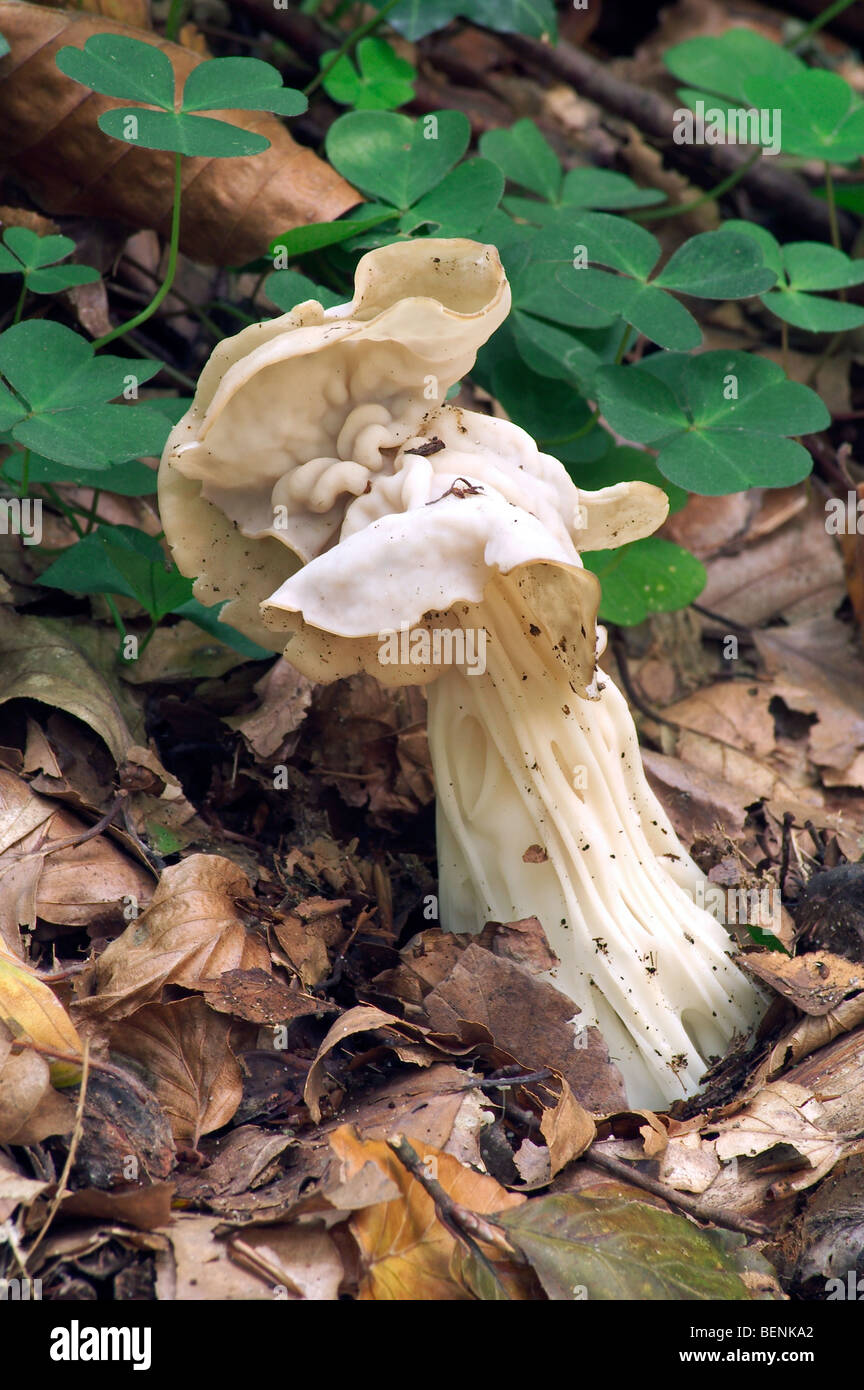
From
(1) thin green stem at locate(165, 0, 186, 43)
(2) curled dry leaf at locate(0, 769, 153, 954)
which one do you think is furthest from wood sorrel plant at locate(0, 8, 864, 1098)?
(1) thin green stem at locate(165, 0, 186, 43)

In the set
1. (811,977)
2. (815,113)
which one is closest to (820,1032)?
(811,977)

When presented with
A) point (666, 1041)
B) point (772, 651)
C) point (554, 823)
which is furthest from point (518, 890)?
point (772, 651)

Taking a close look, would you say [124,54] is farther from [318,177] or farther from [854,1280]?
[854,1280]

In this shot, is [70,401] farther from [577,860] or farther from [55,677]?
[577,860]

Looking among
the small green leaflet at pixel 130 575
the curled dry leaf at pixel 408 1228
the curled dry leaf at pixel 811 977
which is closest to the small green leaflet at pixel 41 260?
the small green leaflet at pixel 130 575

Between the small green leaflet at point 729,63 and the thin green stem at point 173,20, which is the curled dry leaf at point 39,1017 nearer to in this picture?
the thin green stem at point 173,20
